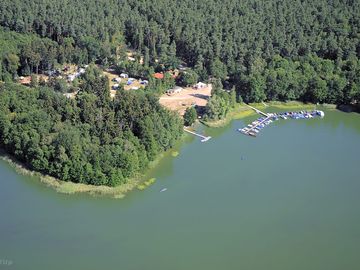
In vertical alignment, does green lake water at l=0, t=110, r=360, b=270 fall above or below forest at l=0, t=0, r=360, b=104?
below

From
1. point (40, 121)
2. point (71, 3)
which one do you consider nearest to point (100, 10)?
point (71, 3)

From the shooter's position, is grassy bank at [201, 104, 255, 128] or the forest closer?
grassy bank at [201, 104, 255, 128]

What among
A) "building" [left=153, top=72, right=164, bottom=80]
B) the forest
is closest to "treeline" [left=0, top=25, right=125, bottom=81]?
the forest

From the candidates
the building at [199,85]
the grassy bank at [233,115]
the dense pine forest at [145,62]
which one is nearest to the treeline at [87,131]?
the dense pine forest at [145,62]

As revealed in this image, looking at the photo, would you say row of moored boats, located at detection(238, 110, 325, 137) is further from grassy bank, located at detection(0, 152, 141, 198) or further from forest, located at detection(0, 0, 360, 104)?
grassy bank, located at detection(0, 152, 141, 198)

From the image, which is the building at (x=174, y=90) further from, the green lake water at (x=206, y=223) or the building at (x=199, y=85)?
the green lake water at (x=206, y=223)

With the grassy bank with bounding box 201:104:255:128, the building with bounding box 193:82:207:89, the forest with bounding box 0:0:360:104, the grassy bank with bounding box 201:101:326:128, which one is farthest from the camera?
the building with bounding box 193:82:207:89
